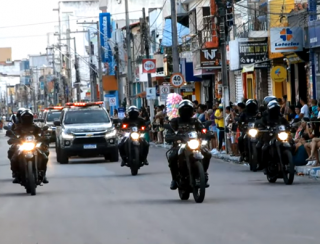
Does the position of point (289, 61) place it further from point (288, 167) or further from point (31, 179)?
point (31, 179)

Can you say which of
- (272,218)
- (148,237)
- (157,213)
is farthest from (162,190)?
(148,237)

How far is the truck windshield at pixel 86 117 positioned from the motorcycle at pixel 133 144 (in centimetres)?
712

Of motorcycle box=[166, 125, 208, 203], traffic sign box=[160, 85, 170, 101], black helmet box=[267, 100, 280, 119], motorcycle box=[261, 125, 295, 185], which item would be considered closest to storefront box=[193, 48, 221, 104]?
traffic sign box=[160, 85, 170, 101]

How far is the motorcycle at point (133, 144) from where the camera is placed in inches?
920

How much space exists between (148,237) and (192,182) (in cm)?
418

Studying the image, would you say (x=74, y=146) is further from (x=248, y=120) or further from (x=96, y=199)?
(x=96, y=199)

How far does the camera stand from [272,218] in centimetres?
1271

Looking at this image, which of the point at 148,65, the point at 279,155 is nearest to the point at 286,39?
the point at 148,65

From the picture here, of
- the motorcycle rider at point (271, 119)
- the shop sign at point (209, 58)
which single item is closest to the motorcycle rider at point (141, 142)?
the motorcycle rider at point (271, 119)

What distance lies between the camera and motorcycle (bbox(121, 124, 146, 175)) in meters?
23.4

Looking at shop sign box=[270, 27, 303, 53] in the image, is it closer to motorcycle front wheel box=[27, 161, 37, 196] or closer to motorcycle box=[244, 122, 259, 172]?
motorcycle box=[244, 122, 259, 172]

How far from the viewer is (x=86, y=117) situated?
31.0 metres

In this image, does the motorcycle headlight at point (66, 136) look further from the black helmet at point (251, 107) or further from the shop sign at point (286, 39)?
the shop sign at point (286, 39)

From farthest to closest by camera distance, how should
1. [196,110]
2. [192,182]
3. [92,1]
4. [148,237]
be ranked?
[92,1]
[196,110]
[192,182]
[148,237]
